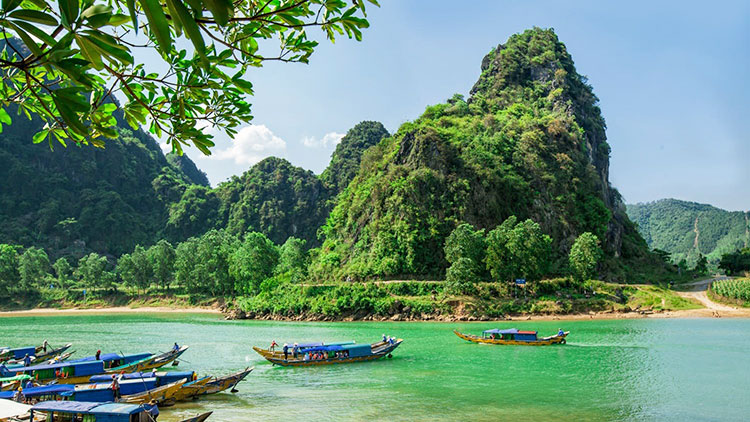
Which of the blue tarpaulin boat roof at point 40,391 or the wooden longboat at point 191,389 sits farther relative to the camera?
the wooden longboat at point 191,389

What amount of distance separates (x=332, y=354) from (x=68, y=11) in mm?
22194

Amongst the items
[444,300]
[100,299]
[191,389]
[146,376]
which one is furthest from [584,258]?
[100,299]

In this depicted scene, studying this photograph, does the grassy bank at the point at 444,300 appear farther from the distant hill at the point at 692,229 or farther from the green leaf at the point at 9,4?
the distant hill at the point at 692,229

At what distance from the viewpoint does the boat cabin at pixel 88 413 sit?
1126cm

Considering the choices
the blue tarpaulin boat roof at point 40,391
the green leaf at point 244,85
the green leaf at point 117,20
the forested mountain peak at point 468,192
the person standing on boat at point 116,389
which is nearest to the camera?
the green leaf at point 117,20

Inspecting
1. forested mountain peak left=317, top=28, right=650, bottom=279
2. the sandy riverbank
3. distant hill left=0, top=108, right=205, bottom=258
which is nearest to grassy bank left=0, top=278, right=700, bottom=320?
forested mountain peak left=317, top=28, right=650, bottom=279

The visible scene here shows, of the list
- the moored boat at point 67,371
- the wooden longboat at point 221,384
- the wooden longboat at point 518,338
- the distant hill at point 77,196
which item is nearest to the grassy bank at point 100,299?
the distant hill at point 77,196

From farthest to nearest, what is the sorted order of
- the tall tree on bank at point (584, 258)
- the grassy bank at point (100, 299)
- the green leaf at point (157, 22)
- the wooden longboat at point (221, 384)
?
the grassy bank at point (100, 299), the tall tree on bank at point (584, 258), the wooden longboat at point (221, 384), the green leaf at point (157, 22)

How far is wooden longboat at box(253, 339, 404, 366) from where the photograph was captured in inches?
863

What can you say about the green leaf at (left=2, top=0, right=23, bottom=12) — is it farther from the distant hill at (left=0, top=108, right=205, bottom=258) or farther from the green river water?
the distant hill at (left=0, top=108, right=205, bottom=258)

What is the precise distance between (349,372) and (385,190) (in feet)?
130

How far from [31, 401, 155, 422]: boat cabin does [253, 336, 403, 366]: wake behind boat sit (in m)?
10.0

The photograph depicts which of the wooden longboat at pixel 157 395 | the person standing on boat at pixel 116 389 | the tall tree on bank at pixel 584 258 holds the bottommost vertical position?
the wooden longboat at pixel 157 395

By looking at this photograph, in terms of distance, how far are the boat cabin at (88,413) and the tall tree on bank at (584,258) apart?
42870 mm
